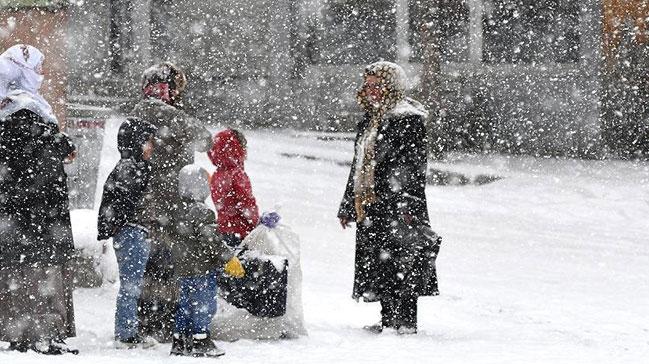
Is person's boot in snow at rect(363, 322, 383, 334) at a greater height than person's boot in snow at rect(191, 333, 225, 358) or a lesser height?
lesser

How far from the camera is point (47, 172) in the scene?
5.71 m

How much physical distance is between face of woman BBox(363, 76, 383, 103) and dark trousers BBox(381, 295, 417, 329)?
1223 mm

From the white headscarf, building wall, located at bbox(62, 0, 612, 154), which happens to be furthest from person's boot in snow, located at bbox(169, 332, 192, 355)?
building wall, located at bbox(62, 0, 612, 154)

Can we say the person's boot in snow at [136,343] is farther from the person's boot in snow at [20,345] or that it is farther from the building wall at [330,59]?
the building wall at [330,59]

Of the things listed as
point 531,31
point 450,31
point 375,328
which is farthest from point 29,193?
point 531,31

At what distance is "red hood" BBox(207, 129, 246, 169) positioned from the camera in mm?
6227

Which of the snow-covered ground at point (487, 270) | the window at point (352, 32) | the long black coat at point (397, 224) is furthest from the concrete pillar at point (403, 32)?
the long black coat at point (397, 224)

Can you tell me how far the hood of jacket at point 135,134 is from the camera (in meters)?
5.80

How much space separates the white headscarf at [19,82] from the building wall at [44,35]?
2.81 metres

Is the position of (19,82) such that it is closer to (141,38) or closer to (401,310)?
(401,310)

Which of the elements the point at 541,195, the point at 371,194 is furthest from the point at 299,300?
the point at 541,195

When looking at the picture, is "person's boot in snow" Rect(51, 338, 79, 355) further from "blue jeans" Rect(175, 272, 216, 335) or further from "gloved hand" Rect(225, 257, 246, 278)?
"gloved hand" Rect(225, 257, 246, 278)

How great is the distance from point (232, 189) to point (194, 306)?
2.88 ft

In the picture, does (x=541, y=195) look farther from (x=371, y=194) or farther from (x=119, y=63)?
(x=119, y=63)
